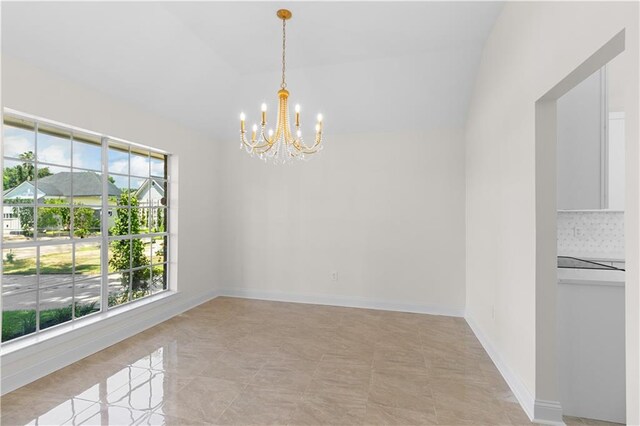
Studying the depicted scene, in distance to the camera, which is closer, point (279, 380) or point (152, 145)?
point (279, 380)

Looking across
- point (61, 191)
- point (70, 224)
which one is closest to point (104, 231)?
point (70, 224)

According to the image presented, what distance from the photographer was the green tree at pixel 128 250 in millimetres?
3646

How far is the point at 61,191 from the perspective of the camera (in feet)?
9.90

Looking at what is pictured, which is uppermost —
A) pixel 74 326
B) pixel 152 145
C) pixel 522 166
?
pixel 152 145

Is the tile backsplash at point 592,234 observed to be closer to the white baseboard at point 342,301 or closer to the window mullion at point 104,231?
the white baseboard at point 342,301

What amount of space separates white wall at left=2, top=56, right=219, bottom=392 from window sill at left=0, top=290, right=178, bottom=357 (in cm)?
5

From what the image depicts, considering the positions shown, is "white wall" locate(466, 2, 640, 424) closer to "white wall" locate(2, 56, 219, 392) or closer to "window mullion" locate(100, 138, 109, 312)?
"white wall" locate(2, 56, 219, 392)

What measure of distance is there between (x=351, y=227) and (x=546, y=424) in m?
3.08

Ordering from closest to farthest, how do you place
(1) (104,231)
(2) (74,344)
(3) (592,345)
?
1. (3) (592,345)
2. (2) (74,344)
3. (1) (104,231)

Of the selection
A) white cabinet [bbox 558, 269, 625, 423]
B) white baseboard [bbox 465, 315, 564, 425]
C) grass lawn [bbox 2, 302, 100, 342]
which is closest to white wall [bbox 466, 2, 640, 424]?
white baseboard [bbox 465, 315, 564, 425]

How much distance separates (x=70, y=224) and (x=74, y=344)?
1178 millimetres

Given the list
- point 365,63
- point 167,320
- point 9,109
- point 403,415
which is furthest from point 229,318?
point 365,63

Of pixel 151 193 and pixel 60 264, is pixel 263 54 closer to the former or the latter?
pixel 151 193

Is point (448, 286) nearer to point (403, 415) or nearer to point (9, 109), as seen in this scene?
point (403, 415)
